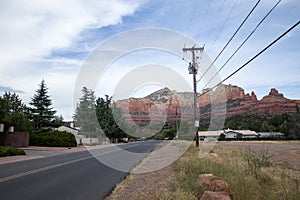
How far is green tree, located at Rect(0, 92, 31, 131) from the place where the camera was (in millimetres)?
43459

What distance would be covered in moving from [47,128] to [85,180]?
46021mm

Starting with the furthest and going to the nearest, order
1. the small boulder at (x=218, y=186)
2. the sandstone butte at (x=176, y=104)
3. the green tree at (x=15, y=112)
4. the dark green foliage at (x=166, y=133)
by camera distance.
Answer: the dark green foliage at (x=166, y=133) → the green tree at (x=15, y=112) → the sandstone butte at (x=176, y=104) → the small boulder at (x=218, y=186)

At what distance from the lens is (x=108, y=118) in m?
71.4

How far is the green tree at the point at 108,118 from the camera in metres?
69.4

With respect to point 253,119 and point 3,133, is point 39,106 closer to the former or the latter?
point 3,133

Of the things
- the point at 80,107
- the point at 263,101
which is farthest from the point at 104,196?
the point at 263,101

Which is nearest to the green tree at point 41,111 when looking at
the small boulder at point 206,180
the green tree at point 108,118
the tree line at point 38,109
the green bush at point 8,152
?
the tree line at point 38,109

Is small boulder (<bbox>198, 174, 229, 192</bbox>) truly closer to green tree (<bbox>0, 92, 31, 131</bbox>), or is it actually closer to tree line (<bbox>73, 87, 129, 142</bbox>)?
green tree (<bbox>0, 92, 31, 131</bbox>)

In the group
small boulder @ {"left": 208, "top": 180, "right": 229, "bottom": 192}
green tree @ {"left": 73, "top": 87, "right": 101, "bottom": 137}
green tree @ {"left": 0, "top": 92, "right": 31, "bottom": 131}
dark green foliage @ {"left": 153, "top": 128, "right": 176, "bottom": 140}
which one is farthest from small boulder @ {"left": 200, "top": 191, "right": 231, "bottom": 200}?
dark green foliage @ {"left": 153, "top": 128, "right": 176, "bottom": 140}

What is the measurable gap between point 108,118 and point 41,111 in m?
18.0

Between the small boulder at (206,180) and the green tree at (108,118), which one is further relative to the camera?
the green tree at (108,118)

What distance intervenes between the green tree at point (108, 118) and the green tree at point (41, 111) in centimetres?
1359

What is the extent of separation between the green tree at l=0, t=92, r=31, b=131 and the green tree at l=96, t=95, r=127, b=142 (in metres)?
18.2

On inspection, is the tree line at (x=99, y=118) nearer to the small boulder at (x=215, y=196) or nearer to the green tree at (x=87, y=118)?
the green tree at (x=87, y=118)
